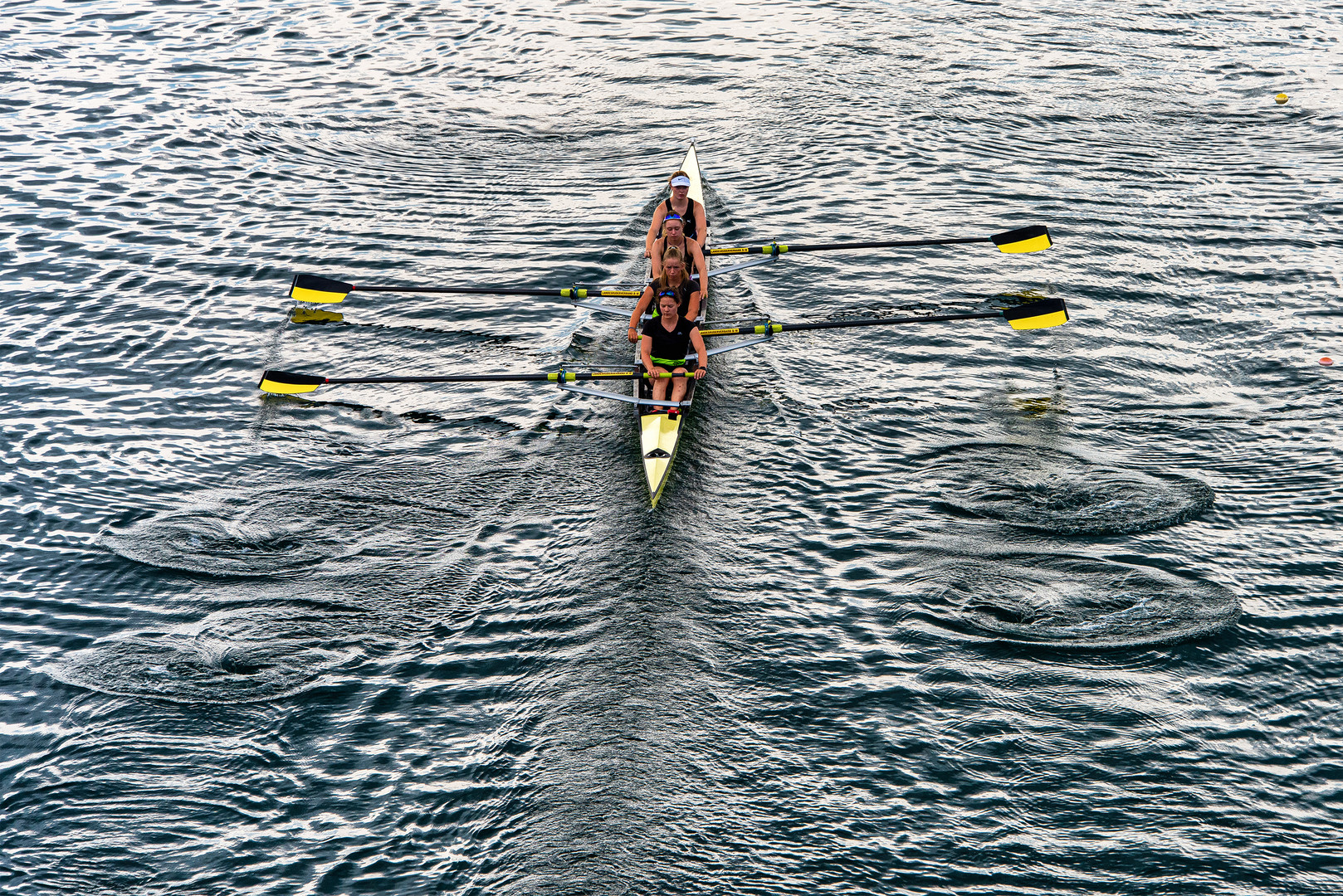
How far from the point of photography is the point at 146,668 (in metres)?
11.6

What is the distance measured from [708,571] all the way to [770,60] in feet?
60.0

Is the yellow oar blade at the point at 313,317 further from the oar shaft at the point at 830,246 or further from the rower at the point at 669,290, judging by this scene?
the oar shaft at the point at 830,246

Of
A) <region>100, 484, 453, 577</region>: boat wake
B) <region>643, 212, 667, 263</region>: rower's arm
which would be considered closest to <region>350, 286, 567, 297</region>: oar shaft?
<region>643, 212, 667, 263</region>: rower's arm

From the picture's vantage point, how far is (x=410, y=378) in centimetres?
1546

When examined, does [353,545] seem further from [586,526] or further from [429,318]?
[429,318]

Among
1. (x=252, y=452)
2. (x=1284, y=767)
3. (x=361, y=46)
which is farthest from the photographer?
(x=361, y=46)

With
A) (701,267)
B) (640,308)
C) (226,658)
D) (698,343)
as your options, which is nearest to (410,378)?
(640,308)

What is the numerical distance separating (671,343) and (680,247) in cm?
157

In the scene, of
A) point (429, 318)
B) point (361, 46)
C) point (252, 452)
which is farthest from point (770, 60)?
point (252, 452)

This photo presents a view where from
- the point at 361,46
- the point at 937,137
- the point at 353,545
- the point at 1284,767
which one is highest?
the point at 361,46

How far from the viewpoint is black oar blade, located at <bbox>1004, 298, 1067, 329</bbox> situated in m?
16.3

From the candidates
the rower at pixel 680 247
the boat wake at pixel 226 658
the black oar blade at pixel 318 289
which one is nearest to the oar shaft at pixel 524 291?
the black oar blade at pixel 318 289

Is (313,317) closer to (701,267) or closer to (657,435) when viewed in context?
(701,267)

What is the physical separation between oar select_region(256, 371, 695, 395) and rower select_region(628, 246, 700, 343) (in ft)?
3.73
